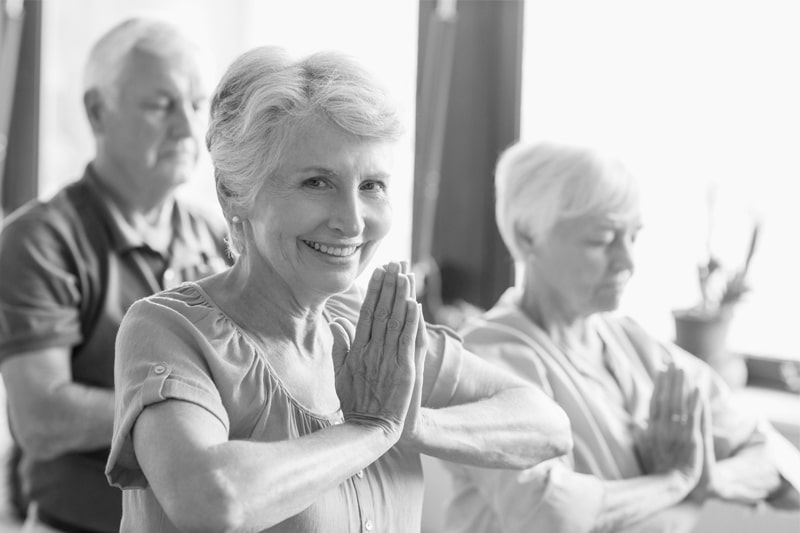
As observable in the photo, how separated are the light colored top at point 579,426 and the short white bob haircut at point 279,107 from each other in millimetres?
779

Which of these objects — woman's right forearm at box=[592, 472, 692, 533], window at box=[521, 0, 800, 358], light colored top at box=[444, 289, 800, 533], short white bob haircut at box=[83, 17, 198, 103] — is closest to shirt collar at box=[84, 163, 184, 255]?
short white bob haircut at box=[83, 17, 198, 103]

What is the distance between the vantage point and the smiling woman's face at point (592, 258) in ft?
6.47

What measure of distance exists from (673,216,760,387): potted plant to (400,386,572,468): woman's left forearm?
1.29m

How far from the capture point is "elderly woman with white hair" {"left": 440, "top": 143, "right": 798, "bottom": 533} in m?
1.77

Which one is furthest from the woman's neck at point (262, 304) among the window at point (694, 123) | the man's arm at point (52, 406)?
the window at point (694, 123)

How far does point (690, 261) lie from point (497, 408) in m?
1.70

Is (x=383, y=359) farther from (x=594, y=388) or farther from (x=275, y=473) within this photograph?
(x=594, y=388)

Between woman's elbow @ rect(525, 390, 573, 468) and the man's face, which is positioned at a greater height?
the man's face

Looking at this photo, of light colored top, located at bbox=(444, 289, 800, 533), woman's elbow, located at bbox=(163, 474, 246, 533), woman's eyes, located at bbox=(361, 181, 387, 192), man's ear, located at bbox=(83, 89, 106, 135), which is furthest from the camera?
man's ear, located at bbox=(83, 89, 106, 135)

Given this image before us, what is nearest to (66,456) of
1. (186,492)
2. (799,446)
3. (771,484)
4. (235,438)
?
(235,438)

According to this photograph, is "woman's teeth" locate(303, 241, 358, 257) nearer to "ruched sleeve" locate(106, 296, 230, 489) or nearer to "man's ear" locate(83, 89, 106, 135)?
"ruched sleeve" locate(106, 296, 230, 489)

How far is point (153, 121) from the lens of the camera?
2031 mm

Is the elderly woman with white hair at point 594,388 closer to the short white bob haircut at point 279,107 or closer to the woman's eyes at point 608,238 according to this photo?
the woman's eyes at point 608,238

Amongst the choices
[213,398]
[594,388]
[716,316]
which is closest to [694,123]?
[716,316]
